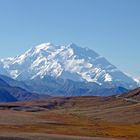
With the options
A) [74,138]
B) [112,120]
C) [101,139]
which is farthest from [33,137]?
[112,120]

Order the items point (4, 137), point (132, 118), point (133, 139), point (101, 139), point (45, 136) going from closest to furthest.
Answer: point (4, 137)
point (45, 136)
point (101, 139)
point (133, 139)
point (132, 118)

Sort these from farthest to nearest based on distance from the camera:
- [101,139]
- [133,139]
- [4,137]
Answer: [133,139]
[101,139]
[4,137]

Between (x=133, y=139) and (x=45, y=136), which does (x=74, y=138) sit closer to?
(x=45, y=136)

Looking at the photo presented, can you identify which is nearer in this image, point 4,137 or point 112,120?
point 4,137

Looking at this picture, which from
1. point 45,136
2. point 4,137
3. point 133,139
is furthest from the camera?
point 133,139

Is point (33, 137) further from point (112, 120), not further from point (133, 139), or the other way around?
point (112, 120)

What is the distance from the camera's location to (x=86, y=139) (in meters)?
97.3

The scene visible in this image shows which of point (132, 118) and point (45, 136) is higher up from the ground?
point (132, 118)

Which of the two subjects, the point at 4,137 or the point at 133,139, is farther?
the point at 133,139

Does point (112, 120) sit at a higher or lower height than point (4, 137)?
higher

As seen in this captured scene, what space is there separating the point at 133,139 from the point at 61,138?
64.8ft

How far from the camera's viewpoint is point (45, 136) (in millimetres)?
95125

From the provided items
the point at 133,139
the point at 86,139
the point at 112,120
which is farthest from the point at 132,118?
the point at 86,139

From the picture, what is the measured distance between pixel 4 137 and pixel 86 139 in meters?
16.7
